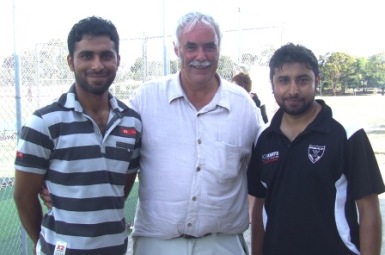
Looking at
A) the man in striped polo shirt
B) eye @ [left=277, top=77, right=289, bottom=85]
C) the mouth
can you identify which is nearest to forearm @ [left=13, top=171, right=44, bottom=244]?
the man in striped polo shirt

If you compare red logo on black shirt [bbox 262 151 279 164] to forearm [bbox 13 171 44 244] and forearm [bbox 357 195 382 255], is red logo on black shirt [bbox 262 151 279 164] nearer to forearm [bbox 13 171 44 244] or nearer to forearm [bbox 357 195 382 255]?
forearm [bbox 357 195 382 255]

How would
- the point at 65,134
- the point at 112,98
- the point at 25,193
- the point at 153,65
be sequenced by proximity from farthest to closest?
the point at 153,65 → the point at 112,98 → the point at 25,193 → the point at 65,134

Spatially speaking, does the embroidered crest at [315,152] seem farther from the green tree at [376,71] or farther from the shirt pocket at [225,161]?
the green tree at [376,71]

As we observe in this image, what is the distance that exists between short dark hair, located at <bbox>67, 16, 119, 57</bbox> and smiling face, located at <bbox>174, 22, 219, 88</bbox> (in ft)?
1.47

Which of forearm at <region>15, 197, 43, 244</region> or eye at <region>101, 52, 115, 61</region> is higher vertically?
eye at <region>101, 52, 115, 61</region>

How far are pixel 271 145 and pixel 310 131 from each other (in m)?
0.25

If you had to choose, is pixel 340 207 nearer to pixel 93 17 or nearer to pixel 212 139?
pixel 212 139

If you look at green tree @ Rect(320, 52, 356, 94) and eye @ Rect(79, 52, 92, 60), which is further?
green tree @ Rect(320, 52, 356, 94)

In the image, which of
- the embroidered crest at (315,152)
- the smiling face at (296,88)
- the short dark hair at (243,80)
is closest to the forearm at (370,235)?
the embroidered crest at (315,152)

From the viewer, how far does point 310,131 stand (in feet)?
7.98

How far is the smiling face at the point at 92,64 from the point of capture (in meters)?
2.46

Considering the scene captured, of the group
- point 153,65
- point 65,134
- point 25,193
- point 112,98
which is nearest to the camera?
point 65,134

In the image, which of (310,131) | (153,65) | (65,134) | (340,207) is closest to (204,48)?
(310,131)

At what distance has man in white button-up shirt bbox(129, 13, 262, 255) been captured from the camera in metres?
2.62
